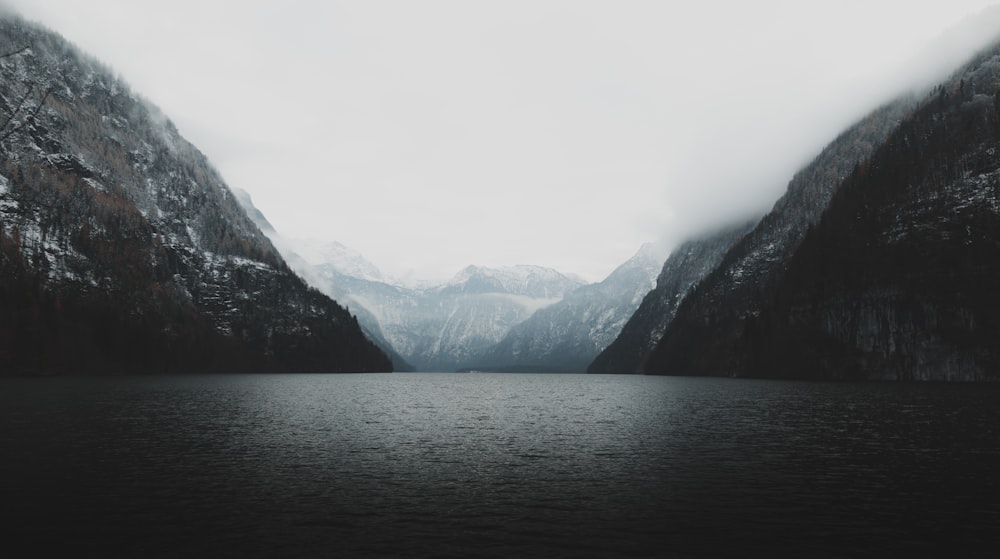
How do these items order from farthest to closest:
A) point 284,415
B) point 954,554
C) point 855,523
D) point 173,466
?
point 284,415, point 173,466, point 855,523, point 954,554

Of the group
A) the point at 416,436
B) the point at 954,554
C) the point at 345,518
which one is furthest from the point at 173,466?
the point at 954,554

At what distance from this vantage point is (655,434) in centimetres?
6397

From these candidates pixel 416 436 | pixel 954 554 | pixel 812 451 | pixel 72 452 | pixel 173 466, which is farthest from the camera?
pixel 416 436

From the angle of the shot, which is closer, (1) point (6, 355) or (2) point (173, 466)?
(2) point (173, 466)

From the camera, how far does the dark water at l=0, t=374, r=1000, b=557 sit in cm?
2762

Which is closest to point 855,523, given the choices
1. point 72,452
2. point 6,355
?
point 72,452

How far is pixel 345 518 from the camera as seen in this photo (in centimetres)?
3156

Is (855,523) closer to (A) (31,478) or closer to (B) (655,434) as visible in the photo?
(B) (655,434)

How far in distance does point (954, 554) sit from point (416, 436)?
46946 mm

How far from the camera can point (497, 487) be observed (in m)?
39.1

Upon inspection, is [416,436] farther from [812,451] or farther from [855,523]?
[855,523]

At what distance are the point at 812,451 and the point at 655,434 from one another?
16.5 m

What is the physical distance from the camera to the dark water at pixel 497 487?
27.6 m

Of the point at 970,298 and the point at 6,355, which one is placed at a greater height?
the point at 970,298
